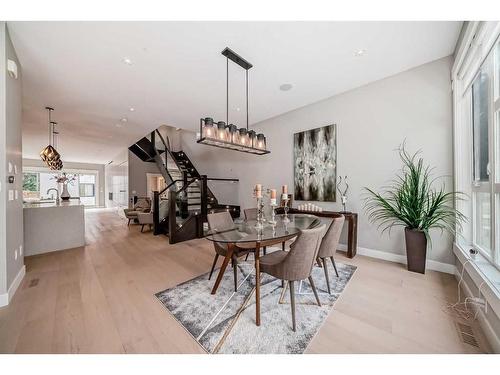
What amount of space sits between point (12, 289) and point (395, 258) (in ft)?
17.2

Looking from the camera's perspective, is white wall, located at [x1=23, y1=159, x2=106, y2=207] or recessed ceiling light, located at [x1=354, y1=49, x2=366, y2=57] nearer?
recessed ceiling light, located at [x1=354, y1=49, x2=366, y2=57]

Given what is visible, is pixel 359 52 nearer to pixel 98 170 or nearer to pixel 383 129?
pixel 383 129

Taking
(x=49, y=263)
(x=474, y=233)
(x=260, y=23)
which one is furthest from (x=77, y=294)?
(x=474, y=233)

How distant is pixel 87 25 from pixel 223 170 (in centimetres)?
478

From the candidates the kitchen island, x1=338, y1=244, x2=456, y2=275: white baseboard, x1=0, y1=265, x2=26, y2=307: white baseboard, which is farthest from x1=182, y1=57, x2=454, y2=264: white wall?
the kitchen island

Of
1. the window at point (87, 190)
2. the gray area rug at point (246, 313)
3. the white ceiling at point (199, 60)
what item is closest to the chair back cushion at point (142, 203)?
the white ceiling at point (199, 60)

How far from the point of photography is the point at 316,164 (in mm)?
4129

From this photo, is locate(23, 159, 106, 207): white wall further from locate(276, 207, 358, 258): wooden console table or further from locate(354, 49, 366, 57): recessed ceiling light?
locate(354, 49, 366, 57): recessed ceiling light

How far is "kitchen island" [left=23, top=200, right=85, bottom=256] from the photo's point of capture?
12.0ft

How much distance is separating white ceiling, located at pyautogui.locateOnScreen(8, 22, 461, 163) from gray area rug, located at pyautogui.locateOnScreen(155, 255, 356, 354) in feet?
9.69

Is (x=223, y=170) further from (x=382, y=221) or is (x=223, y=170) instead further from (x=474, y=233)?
(x=474, y=233)

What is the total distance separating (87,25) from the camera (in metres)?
2.00

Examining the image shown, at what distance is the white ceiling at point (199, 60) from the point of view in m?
2.12

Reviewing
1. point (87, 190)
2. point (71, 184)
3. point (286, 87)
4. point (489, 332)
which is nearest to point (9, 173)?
point (286, 87)
